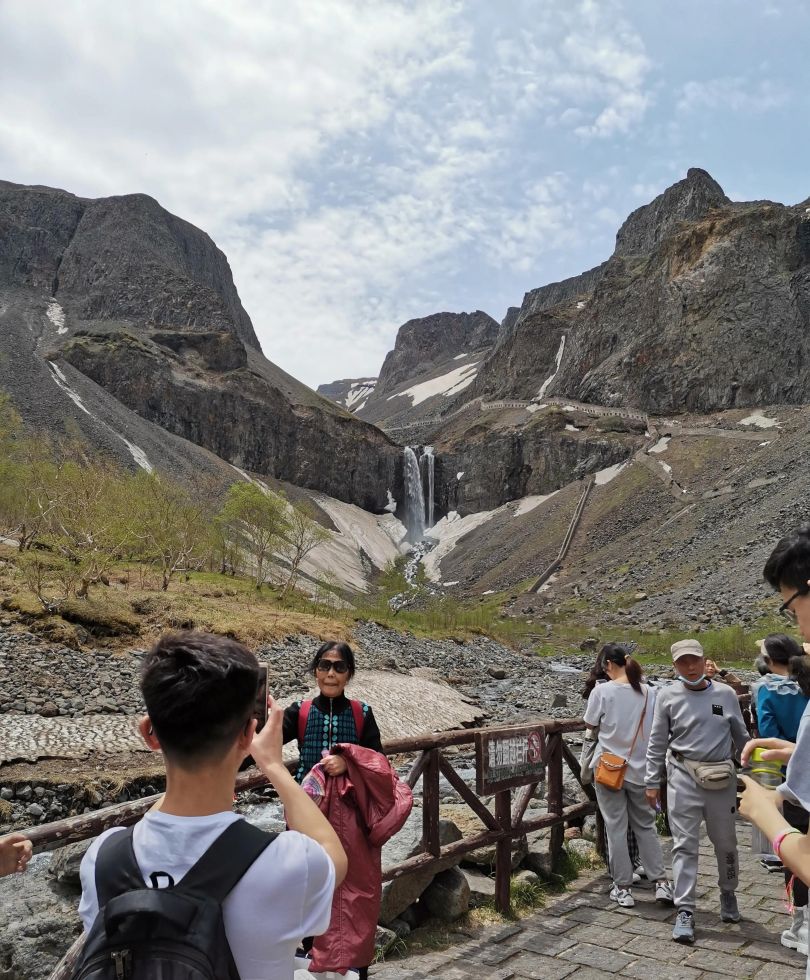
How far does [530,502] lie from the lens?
78438mm

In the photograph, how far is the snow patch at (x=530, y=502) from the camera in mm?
75075

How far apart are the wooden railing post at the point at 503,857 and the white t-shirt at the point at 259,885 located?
4619 mm

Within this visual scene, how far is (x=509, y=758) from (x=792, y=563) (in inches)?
153

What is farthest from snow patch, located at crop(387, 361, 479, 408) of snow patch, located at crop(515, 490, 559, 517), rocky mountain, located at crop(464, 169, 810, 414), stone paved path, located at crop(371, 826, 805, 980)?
stone paved path, located at crop(371, 826, 805, 980)

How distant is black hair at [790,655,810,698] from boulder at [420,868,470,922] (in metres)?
3.48

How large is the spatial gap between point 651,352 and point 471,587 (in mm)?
38110

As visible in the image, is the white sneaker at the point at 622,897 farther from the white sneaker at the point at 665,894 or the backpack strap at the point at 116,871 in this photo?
the backpack strap at the point at 116,871

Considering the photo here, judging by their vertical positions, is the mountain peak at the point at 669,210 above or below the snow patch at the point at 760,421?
above

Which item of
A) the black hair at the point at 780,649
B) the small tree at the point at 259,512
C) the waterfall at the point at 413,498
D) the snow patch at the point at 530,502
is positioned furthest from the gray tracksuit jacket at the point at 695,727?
the waterfall at the point at 413,498

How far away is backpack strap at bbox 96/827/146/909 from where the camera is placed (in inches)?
69.7

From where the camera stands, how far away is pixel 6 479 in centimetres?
3841

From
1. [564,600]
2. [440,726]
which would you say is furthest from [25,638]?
[564,600]

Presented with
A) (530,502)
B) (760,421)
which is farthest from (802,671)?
(530,502)

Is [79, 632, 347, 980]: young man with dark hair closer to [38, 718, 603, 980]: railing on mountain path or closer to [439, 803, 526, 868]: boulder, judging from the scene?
[38, 718, 603, 980]: railing on mountain path
